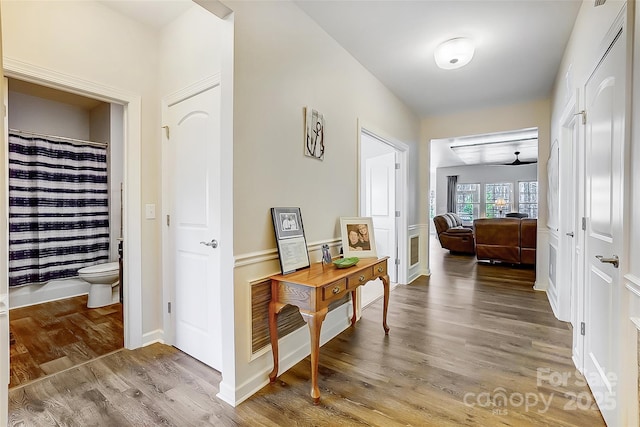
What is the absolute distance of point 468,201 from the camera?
11.2m

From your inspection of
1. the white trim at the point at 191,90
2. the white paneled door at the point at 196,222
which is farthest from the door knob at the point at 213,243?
the white trim at the point at 191,90

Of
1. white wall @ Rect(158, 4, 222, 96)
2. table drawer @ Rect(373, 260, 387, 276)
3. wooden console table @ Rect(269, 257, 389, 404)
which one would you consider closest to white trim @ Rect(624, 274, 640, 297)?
wooden console table @ Rect(269, 257, 389, 404)

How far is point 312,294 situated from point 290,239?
470 millimetres

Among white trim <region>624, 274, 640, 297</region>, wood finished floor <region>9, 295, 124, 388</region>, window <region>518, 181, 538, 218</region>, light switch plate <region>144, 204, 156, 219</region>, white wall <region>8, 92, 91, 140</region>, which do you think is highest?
white wall <region>8, 92, 91, 140</region>

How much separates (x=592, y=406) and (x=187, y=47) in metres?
3.61

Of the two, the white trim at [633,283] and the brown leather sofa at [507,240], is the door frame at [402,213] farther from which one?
the white trim at [633,283]

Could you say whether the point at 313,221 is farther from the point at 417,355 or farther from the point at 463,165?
the point at 463,165

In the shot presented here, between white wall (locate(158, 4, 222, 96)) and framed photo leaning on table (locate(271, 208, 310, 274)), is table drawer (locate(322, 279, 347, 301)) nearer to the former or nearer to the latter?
framed photo leaning on table (locate(271, 208, 310, 274))

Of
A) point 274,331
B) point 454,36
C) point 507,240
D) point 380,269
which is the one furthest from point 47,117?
point 507,240

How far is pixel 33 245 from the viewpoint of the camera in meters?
3.43

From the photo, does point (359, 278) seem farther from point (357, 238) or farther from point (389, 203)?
point (389, 203)

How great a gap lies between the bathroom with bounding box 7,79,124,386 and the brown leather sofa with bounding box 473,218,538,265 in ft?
19.1

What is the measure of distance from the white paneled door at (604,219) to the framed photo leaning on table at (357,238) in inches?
60.8

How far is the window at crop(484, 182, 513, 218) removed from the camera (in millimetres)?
10523
